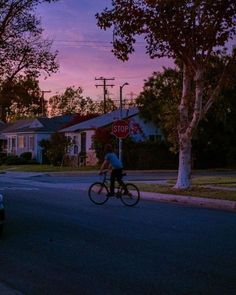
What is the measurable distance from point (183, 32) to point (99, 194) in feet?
23.3

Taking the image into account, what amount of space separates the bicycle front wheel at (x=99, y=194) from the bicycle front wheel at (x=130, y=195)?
1.93 ft

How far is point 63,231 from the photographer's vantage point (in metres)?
12.6

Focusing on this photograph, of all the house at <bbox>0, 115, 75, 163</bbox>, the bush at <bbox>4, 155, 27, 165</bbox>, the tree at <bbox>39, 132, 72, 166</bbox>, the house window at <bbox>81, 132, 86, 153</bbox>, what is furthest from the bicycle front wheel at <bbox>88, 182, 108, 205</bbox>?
the house at <bbox>0, 115, 75, 163</bbox>

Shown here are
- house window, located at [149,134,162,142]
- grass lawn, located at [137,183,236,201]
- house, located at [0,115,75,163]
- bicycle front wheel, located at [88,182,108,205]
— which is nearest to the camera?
bicycle front wheel, located at [88,182,108,205]

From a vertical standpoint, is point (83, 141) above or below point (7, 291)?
above

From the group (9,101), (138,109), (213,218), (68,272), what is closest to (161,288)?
(68,272)

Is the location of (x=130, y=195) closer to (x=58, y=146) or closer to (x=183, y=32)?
(x=183, y=32)

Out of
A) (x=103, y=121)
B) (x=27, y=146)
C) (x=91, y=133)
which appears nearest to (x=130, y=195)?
(x=91, y=133)

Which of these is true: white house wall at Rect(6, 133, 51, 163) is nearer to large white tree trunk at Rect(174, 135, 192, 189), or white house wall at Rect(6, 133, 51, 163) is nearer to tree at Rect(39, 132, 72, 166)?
tree at Rect(39, 132, 72, 166)

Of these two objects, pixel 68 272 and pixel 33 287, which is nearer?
pixel 33 287

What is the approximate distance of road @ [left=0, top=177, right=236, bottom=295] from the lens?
7.80 meters

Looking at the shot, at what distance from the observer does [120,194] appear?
62.4 feet

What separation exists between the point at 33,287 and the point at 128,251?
2.80 m

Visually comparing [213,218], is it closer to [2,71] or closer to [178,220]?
[178,220]
